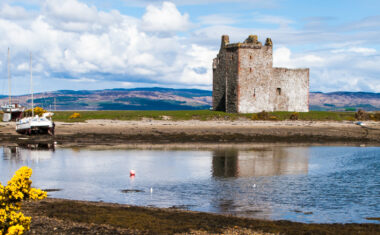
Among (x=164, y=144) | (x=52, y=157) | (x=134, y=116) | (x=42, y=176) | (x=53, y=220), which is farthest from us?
(x=134, y=116)

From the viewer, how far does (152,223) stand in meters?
12.2

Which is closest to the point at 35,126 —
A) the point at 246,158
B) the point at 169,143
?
the point at 169,143

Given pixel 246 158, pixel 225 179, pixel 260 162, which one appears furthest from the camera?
pixel 246 158

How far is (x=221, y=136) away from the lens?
4094cm

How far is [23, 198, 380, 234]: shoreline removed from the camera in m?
11.5

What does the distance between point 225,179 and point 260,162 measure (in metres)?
6.62

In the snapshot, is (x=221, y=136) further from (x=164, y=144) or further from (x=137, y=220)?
(x=137, y=220)

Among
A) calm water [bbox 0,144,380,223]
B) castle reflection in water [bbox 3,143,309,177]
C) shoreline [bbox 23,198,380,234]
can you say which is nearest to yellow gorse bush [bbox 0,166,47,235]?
shoreline [bbox 23,198,380,234]

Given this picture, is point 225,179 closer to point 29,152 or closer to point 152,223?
point 152,223

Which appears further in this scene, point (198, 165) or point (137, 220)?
point (198, 165)

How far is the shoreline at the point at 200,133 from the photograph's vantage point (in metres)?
39.0

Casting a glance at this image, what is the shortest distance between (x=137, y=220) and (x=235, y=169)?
12784 millimetres

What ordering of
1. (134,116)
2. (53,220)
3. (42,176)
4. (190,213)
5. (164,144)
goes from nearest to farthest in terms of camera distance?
(53,220) → (190,213) → (42,176) → (164,144) → (134,116)

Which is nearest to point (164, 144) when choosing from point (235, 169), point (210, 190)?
point (235, 169)
